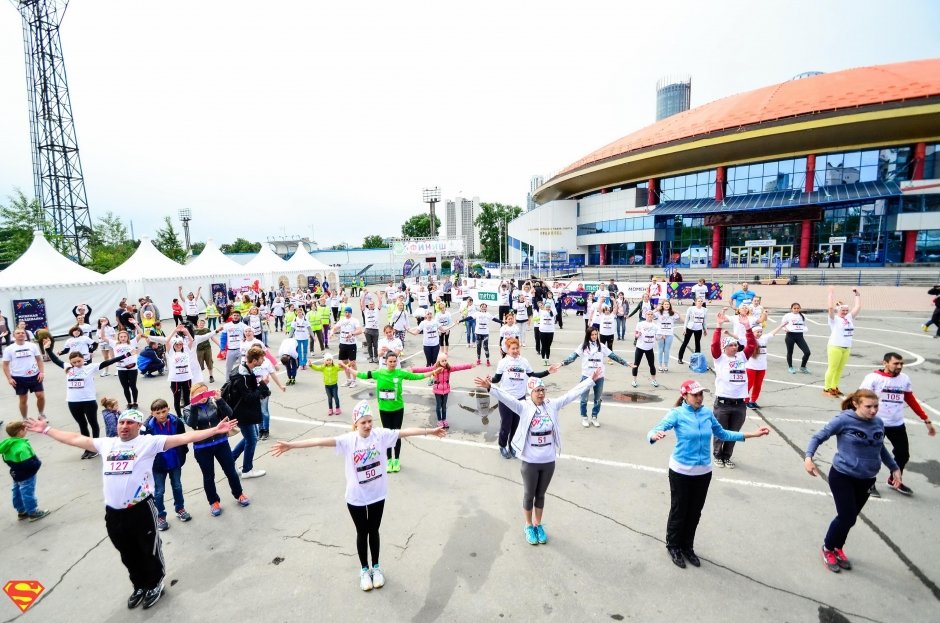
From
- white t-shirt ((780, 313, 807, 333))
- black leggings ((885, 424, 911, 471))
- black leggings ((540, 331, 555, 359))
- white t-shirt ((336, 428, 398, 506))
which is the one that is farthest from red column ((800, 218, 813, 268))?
Result: white t-shirt ((336, 428, 398, 506))

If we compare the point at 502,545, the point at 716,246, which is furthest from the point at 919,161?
the point at 502,545

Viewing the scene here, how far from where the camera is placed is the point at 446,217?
6029 inches

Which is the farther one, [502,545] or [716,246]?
[716,246]

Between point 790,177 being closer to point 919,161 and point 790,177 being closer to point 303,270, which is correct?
point 919,161

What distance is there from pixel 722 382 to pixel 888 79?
155ft

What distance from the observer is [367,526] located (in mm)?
4109

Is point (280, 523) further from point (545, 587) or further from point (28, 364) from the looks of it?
point (28, 364)

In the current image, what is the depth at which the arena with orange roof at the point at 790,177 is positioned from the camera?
108ft

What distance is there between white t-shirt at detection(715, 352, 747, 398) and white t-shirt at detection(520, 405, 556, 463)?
300cm

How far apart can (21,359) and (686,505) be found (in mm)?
11840

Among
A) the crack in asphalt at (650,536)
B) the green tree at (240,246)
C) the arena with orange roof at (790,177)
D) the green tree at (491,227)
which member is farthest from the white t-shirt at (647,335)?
the green tree at (240,246)

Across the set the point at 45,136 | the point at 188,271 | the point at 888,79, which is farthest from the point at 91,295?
the point at 888,79

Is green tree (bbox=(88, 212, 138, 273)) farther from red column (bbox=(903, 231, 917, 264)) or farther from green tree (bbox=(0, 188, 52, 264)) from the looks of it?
red column (bbox=(903, 231, 917, 264))

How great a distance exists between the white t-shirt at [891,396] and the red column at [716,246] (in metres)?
41.5
